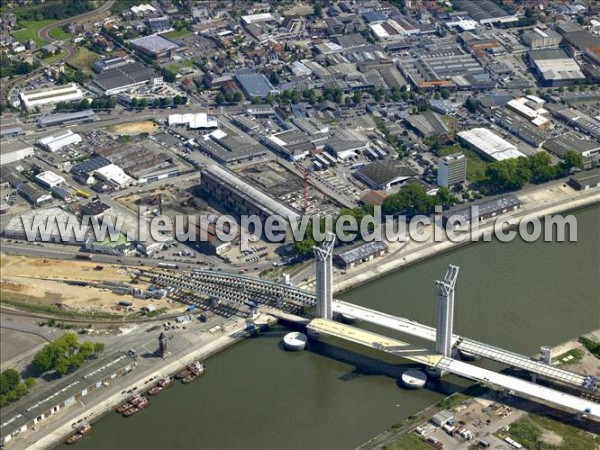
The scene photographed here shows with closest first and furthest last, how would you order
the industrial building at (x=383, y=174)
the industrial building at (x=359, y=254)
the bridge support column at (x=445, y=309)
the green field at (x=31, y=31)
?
the bridge support column at (x=445, y=309) → the industrial building at (x=359, y=254) → the industrial building at (x=383, y=174) → the green field at (x=31, y=31)

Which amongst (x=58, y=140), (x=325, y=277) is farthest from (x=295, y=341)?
(x=58, y=140)

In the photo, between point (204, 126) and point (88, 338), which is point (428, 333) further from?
point (204, 126)

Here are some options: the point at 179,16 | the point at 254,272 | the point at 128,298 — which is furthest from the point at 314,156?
the point at 179,16

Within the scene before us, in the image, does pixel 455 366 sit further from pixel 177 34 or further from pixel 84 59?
pixel 177 34

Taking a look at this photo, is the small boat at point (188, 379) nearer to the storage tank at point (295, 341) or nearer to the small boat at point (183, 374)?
the small boat at point (183, 374)

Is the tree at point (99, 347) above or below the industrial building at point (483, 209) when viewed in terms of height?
below

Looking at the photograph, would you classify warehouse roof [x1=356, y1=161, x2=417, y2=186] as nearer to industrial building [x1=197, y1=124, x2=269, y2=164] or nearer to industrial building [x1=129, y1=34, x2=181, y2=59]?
industrial building [x1=197, y1=124, x2=269, y2=164]

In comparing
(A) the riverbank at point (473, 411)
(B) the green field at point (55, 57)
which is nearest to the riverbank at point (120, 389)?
(A) the riverbank at point (473, 411)

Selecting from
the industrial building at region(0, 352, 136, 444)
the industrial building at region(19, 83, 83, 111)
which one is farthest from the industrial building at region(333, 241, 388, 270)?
the industrial building at region(19, 83, 83, 111)
